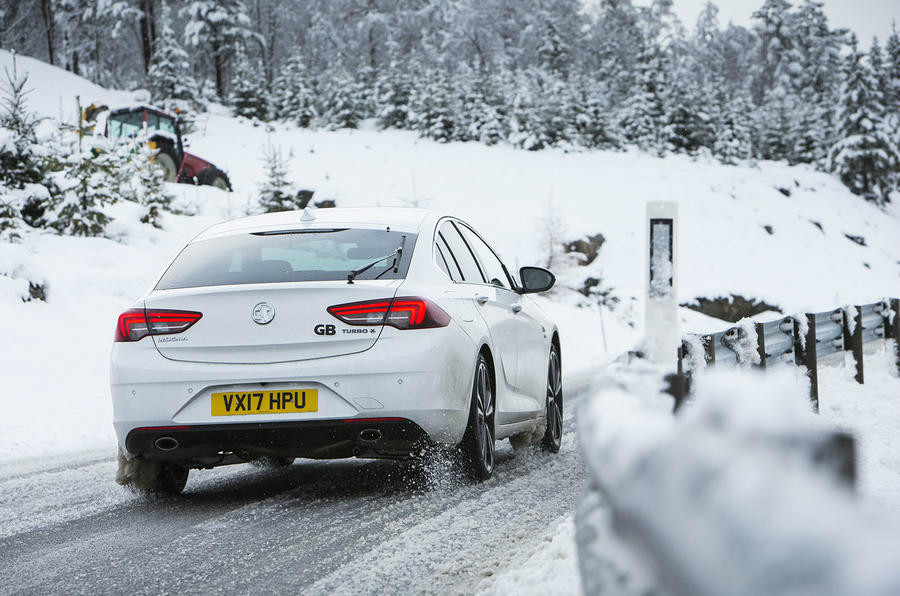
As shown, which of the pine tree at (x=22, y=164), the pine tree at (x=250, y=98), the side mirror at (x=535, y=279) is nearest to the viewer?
the side mirror at (x=535, y=279)

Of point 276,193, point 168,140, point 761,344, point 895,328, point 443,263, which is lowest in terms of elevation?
point 895,328

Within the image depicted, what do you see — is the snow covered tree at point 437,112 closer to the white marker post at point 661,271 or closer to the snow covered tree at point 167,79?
the snow covered tree at point 167,79

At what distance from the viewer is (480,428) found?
17.6ft

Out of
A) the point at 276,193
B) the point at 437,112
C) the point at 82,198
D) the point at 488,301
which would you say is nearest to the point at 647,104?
the point at 437,112

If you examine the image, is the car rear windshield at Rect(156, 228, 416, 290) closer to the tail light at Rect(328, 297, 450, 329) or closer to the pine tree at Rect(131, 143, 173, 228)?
the tail light at Rect(328, 297, 450, 329)

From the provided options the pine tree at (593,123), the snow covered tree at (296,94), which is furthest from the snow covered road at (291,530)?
the snow covered tree at (296,94)

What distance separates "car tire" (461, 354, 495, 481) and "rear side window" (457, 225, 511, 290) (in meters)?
1.07

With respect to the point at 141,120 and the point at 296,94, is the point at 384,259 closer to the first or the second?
the point at 141,120

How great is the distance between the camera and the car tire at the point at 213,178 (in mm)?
28344

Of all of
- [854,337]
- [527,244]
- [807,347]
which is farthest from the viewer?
[527,244]

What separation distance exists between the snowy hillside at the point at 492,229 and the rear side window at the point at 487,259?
425 cm

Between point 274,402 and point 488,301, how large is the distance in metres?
1.66

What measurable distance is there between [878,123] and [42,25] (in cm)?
4955

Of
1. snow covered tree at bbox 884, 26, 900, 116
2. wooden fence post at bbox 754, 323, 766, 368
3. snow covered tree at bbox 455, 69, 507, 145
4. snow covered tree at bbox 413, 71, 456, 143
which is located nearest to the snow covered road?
wooden fence post at bbox 754, 323, 766, 368
